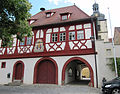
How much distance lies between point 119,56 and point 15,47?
12341 mm

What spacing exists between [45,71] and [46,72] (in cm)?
18

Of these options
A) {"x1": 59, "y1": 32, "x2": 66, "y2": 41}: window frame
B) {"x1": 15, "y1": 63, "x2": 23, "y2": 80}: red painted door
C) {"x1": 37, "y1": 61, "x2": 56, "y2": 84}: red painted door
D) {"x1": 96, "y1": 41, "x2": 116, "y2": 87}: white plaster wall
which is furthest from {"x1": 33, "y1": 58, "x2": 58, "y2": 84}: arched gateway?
{"x1": 96, "y1": 41, "x2": 116, "y2": 87}: white plaster wall

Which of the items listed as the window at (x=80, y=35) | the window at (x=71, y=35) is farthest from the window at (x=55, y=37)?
the window at (x=80, y=35)

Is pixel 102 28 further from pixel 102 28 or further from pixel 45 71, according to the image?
pixel 45 71

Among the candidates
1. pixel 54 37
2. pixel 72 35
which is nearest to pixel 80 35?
pixel 72 35

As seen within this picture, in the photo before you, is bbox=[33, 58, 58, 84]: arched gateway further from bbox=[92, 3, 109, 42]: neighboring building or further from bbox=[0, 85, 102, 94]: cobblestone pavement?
bbox=[92, 3, 109, 42]: neighboring building

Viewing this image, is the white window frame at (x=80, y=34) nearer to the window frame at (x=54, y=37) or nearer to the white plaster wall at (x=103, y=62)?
the white plaster wall at (x=103, y=62)

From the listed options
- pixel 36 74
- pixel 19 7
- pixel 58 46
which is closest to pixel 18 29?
pixel 19 7

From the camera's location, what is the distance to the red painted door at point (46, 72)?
46.9 ft

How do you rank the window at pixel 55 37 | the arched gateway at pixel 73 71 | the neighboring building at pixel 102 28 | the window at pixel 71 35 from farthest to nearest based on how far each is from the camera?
the neighboring building at pixel 102 28 < the window at pixel 55 37 < the window at pixel 71 35 < the arched gateway at pixel 73 71

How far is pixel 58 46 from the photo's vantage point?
555 inches

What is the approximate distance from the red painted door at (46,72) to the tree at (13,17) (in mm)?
5758

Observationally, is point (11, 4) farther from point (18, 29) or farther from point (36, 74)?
point (36, 74)

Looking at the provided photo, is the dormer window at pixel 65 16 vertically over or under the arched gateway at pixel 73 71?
over
